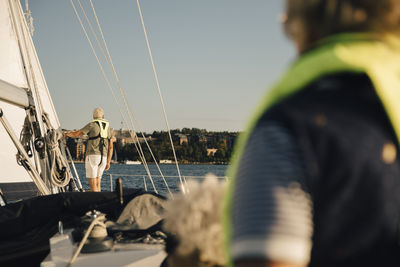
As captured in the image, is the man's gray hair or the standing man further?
the man's gray hair

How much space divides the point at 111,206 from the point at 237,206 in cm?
225

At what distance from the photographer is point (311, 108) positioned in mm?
551

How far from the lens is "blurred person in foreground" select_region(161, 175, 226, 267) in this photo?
27.2 inches

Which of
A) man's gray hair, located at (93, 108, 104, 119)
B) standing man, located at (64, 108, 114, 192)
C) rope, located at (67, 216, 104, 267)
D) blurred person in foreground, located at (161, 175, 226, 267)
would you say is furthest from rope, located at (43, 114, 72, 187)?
blurred person in foreground, located at (161, 175, 226, 267)

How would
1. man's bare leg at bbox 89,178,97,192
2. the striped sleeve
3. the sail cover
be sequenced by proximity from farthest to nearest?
1. man's bare leg at bbox 89,178,97,192
2. the sail cover
3. the striped sleeve

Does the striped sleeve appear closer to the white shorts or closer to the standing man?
the standing man

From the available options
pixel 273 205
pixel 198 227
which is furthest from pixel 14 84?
pixel 273 205

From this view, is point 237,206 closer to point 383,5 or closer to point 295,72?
point 295,72

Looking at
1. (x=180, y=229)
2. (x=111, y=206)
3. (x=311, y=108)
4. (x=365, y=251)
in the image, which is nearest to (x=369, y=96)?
(x=311, y=108)

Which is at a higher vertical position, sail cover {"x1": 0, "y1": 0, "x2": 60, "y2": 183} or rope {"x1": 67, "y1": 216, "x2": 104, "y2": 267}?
sail cover {"x1": 0, "y1": 0, "x2": 60, "y2": 183}

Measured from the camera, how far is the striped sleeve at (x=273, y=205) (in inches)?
20.7

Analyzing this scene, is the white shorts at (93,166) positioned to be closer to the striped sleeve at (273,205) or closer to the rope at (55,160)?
the rope at (55,160)

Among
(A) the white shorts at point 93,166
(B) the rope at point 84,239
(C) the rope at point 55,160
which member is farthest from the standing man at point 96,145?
(B) the rope at point 84,239

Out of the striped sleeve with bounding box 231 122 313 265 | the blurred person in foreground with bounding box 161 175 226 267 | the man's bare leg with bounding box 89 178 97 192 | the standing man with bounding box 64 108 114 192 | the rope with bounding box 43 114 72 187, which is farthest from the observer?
the man's bare leg with bounding box 89 178 97 192
